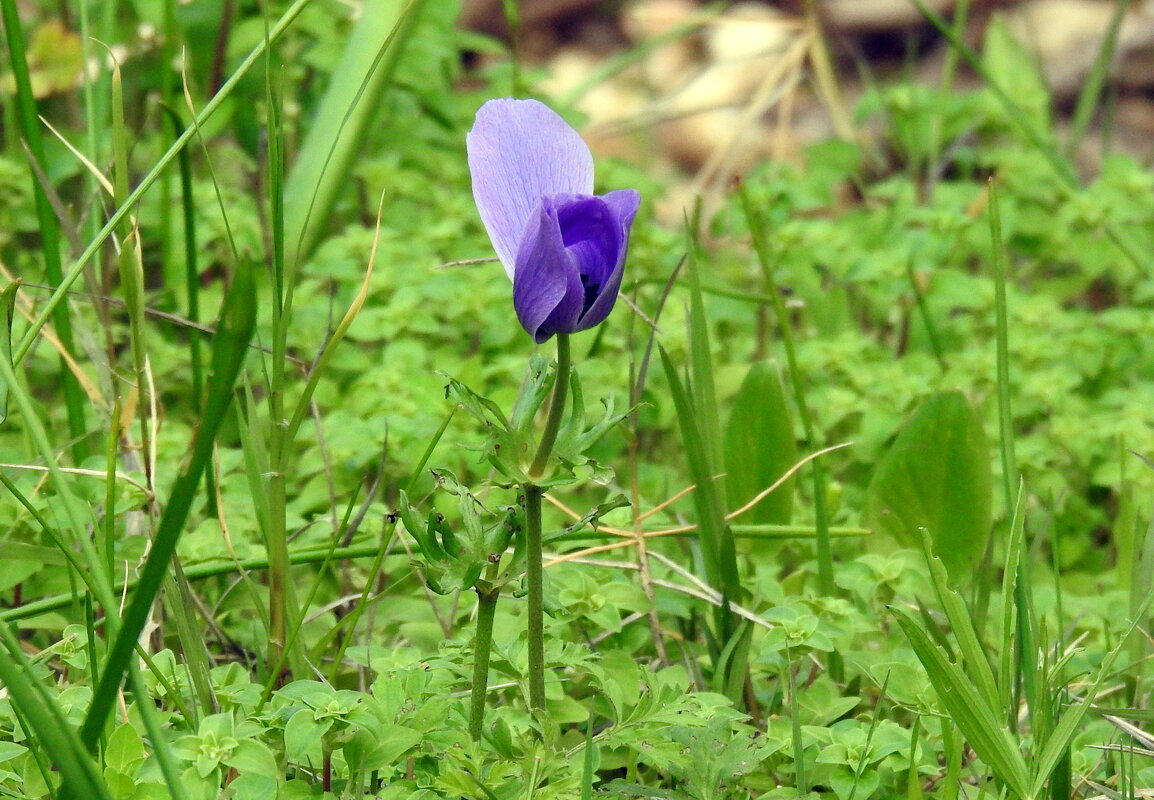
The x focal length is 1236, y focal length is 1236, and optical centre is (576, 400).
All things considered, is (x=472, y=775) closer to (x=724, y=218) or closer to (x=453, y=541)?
(x=453, y=541)

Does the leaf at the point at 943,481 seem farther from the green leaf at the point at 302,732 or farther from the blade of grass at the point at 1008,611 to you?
the green leaf at the point at 302,732

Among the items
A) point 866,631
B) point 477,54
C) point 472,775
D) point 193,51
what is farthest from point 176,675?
point 477,54

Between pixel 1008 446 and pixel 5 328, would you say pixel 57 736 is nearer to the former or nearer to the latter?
pixel 5 328

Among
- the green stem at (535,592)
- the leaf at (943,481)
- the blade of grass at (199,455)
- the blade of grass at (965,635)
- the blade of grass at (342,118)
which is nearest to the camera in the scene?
the blade of grass at (199,455)

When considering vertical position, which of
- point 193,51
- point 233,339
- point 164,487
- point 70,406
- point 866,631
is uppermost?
point 193,51

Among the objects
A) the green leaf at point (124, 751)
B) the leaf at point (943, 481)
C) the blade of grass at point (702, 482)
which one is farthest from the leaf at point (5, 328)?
the leaf at point (943, 481)

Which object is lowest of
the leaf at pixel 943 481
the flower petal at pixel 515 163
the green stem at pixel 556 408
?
the leaf at pixel 943 481

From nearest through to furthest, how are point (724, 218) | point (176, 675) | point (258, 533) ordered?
Result: point (176, 675) < point (258, 533) < point (724, 218)
